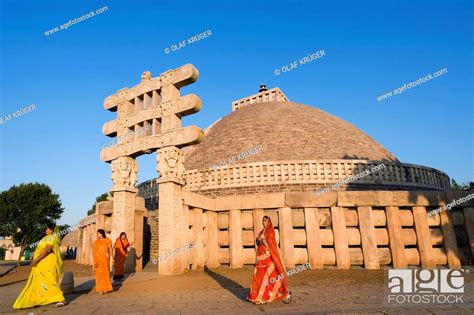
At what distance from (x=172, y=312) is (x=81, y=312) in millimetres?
1583

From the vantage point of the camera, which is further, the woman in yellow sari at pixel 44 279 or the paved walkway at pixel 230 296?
the woman in yellow sari at pixel 44 279

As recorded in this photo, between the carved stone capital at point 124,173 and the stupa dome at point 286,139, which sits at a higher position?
the stupa dome at point 286,139

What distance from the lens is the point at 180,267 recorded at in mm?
9414

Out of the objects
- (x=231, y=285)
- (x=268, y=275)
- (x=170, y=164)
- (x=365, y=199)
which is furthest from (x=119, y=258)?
(x=365, y=199)

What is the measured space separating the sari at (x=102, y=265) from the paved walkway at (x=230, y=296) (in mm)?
214

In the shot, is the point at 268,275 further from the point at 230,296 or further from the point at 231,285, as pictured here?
the point at 231,285

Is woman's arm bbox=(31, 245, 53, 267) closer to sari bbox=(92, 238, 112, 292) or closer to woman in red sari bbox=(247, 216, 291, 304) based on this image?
sari bbox=(92, 238, 112, 292)

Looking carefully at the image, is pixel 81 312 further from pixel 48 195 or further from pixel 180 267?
pixel 48 195

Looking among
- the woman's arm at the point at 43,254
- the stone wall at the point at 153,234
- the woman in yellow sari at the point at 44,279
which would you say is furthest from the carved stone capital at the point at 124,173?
the woman's arm at the point at 43,254

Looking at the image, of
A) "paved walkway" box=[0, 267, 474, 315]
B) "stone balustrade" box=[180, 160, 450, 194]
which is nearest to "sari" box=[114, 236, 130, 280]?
"paved walkway" box=[0, 267, 474, 315]

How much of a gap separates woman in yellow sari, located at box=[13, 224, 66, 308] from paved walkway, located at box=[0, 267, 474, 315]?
0.23 metres

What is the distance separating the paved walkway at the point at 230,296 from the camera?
4824 mm

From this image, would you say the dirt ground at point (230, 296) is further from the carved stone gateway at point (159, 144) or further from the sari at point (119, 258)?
the carved stone gateway at point (159, 144)

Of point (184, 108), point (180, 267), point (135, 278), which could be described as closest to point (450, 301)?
point (180, 267)
